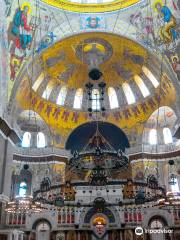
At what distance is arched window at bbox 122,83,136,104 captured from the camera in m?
24.1

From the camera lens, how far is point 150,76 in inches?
890

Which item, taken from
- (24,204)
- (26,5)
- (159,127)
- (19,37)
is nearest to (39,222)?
(24,204)

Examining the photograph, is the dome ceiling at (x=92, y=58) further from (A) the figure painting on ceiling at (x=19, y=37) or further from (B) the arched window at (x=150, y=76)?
(A) the figure painting on ceiling at (x=19, y=37)

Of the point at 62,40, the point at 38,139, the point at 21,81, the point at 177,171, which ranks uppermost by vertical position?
the point at 62,40

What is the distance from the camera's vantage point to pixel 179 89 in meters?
18.9

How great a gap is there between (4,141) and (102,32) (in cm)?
910

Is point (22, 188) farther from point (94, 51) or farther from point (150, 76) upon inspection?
point (150, 76)

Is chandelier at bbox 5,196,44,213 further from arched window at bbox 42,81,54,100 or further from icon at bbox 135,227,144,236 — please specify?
arched window at bbox 42,81,54,100

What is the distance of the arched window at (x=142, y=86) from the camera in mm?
23259

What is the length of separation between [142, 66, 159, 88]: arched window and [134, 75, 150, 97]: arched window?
0.76 metres

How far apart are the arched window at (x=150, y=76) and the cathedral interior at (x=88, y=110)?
3.9 inches

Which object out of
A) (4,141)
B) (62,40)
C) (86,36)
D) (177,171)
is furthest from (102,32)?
(177,171)

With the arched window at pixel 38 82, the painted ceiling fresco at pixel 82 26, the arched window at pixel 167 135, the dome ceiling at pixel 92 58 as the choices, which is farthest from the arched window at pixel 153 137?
the arched window at pixel 38 82

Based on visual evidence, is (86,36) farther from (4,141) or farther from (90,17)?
(4,141)
